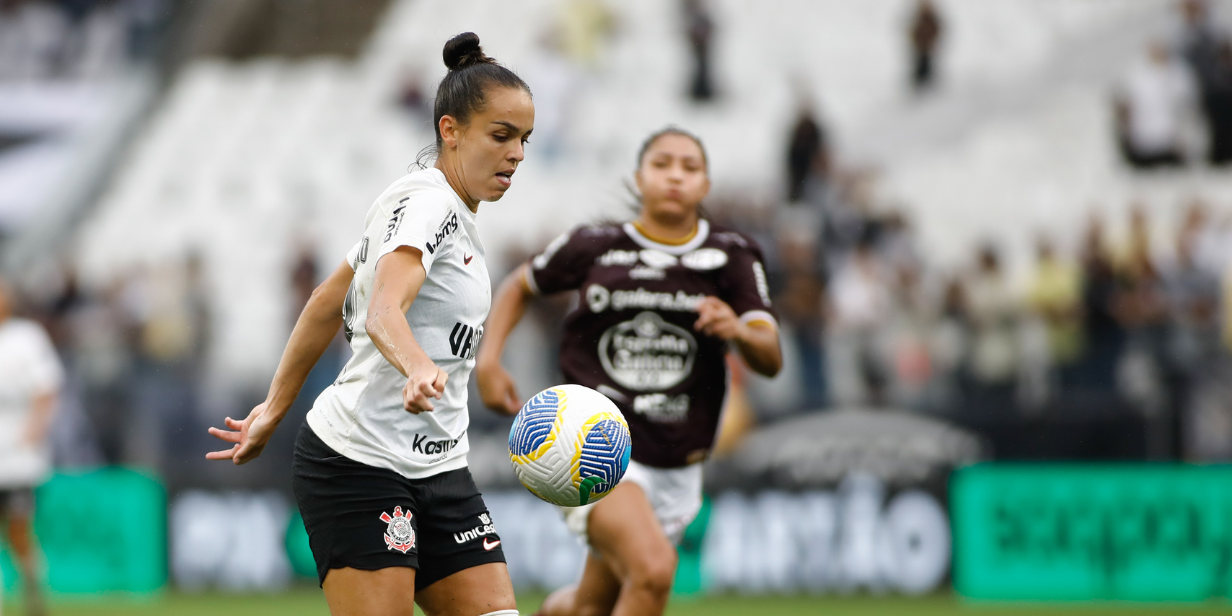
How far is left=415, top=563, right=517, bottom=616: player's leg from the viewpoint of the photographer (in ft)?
14.7

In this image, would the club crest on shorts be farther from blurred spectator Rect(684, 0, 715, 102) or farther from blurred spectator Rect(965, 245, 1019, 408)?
blurred spectator Rect(684, 0, 715, 102)

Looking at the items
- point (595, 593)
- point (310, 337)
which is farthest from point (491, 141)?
point (595, 593)

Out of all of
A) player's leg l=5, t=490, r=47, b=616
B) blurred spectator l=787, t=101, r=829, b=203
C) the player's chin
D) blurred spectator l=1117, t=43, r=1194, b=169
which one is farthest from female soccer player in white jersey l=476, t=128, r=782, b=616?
blurred spectator l=1117, t=43, r=1194, b=169

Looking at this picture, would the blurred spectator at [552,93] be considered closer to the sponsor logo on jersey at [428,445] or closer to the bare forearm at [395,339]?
the sponsor logo on jersey at [428,445]

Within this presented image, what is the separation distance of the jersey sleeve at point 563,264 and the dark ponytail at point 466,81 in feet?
6.76

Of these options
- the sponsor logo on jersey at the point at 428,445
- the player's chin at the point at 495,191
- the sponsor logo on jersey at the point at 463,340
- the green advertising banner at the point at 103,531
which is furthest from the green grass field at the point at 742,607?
the player's chin at the point at 495,191

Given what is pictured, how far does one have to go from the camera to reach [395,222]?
4227 mm

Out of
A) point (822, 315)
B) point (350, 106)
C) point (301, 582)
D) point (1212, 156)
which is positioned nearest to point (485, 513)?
point (301, 582)

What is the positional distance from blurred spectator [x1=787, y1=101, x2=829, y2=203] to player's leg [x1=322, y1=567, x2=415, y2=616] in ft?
41.9

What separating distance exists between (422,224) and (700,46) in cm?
1530

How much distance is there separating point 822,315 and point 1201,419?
11.5 feet

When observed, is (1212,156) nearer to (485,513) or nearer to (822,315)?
(822,315)

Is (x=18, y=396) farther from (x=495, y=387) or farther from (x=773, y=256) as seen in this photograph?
(x=773, y=256)

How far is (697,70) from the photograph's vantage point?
1928 cm
